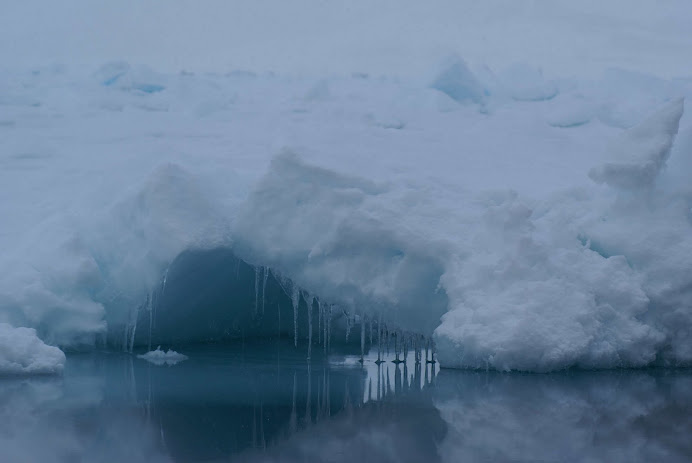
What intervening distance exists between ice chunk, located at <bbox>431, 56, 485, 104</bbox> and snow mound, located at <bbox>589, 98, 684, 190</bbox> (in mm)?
7443

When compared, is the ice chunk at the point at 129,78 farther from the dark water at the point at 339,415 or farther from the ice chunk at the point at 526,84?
the dark water at the point at 339,415

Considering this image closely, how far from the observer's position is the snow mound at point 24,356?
894cm

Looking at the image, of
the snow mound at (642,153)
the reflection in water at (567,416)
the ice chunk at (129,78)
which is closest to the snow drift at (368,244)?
the snow mound at (642,153)

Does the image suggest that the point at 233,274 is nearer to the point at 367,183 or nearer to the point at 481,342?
the point at 367,183

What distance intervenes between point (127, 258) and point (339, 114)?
624 centimetres

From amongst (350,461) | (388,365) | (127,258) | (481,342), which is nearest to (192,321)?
(127,258)

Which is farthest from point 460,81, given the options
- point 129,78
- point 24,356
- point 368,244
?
point 24,356

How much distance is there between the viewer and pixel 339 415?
22.8 ft

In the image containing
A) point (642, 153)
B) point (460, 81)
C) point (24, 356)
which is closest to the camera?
point (24, 356)

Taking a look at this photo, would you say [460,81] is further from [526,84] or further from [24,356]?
[24,356]

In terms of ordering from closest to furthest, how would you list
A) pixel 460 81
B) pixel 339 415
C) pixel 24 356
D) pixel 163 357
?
pixel 339 415 < pixel 24 356 < pixel 163 357 < pixel 460 81

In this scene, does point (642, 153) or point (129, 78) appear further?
point (129, 78)

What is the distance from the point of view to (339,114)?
16.1 meters

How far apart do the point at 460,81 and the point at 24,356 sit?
1112 cm
